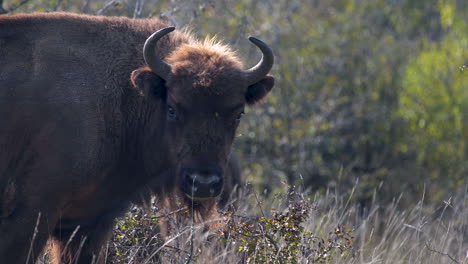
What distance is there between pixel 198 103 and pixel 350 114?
24.0 ft

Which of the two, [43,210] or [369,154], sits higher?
[43,210]

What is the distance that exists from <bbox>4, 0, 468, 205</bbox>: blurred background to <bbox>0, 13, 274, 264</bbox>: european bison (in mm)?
4681

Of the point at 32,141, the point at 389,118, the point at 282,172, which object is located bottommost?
the point at 282,172

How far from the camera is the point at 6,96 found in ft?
19.4

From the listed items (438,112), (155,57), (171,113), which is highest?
(155,57)

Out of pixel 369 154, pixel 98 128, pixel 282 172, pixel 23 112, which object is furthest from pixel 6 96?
pixel 369 154

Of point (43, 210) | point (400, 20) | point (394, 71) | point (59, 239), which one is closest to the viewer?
point (43, 210)

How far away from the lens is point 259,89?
21.6 ft

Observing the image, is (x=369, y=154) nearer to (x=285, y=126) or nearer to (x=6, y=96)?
(x=285, y=126)

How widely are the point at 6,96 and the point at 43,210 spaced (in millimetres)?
994

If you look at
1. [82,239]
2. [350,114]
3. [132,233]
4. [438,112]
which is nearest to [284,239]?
[132,233]

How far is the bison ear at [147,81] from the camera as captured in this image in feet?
20.0

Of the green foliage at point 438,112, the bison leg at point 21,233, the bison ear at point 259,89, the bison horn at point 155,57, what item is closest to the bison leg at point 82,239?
the bison leg at point 21,233

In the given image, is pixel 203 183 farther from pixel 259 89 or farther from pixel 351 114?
pixel 351 114
